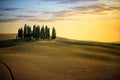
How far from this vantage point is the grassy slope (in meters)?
2.47

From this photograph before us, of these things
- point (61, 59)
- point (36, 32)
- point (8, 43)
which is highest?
point (36, 32)

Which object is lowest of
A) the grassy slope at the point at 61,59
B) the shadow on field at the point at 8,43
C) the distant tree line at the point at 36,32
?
the grassy slope at the point at 61,59

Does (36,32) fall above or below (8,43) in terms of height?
above

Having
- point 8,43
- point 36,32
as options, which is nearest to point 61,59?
point 36,32

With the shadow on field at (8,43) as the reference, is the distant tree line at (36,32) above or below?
above

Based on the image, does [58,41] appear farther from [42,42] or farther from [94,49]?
[94,49]

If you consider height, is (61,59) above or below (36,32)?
below

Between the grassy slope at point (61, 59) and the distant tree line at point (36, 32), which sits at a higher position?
the distant tree line at point (36, 32)

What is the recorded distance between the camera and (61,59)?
8.31 ft

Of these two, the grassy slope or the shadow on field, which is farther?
the shadow on field

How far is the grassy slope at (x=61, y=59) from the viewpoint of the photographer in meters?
A: 2.47

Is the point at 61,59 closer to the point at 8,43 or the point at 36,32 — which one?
the point at 36,32

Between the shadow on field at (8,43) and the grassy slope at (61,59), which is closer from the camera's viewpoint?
the grassy slope at (61,59)

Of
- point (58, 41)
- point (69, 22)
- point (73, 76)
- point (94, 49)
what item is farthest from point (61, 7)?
point (73, 76)
